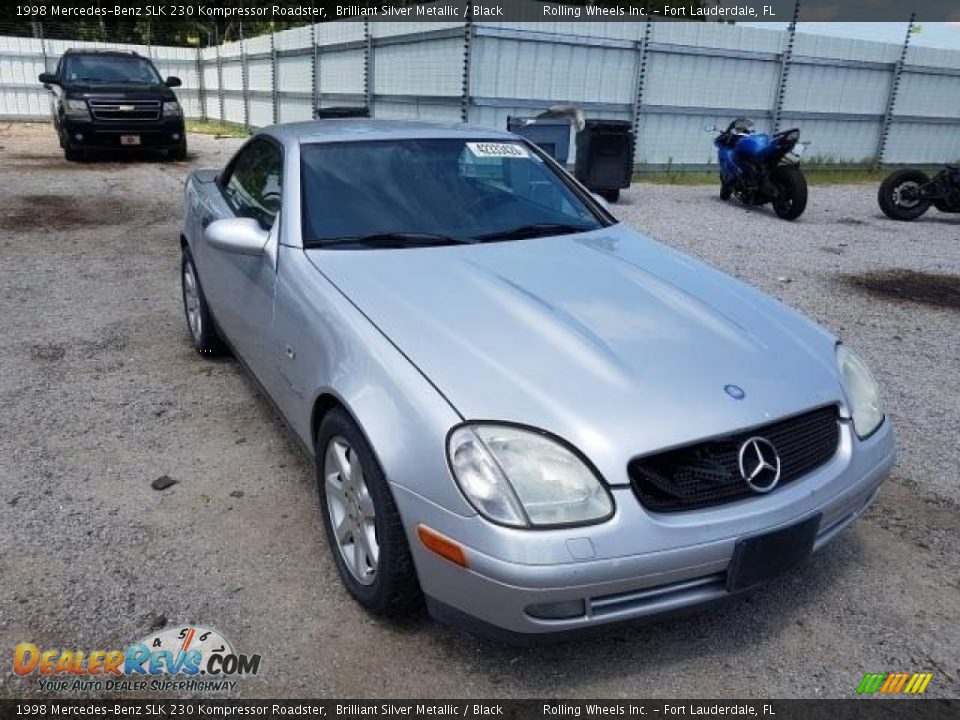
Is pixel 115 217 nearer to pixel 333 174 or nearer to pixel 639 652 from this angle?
pixel 333 174

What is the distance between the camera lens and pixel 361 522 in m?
2.31

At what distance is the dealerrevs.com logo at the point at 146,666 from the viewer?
2100 millimetres

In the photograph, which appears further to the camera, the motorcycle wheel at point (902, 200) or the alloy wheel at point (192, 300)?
the motorcycle wheel at point (902, 200)

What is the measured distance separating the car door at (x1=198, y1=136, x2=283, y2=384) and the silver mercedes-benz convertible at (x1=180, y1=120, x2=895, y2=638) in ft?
0.09

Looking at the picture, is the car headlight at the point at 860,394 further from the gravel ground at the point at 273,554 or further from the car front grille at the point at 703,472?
the gravel ground at the point at 273,554

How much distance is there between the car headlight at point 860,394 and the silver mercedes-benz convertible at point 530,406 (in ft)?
0.04

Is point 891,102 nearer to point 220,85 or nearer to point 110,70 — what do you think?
point 110,70

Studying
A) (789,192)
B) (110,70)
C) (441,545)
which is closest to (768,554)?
(441,545)

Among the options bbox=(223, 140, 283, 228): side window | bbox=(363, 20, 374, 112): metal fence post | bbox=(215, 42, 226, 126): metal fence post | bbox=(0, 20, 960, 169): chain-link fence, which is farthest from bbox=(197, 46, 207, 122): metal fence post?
bbox=(223, 140, 283, 228): side window

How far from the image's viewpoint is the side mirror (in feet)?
9.89

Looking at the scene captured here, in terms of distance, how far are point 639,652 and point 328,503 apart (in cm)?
110

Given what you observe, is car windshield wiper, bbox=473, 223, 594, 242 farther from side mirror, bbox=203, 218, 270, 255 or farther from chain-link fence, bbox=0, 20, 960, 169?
chain-link fence, bbox=0, 20, 960, 169

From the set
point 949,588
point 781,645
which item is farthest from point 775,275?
point 781,645

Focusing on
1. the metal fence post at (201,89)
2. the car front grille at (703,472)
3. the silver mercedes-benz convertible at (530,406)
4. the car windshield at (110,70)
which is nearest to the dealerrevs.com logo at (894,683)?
the silver mercedes-benz convertible at (530,406)
